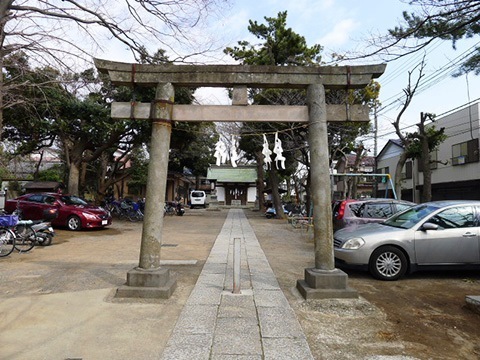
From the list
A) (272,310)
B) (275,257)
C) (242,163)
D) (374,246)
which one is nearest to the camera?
(272,310)

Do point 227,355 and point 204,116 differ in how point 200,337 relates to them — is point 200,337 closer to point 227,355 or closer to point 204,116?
point 227,355

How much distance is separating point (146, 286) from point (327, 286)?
2746 millimetres

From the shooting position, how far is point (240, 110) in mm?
5602

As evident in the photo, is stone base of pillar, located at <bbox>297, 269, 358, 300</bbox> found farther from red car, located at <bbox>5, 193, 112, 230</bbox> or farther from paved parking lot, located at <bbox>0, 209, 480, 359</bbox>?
red car, located at <bbox>5, 193, 112, 230</bbox>

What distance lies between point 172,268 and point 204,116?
3.44 m

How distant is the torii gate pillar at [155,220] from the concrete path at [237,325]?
58cm

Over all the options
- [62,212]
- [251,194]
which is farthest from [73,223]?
[251,194]

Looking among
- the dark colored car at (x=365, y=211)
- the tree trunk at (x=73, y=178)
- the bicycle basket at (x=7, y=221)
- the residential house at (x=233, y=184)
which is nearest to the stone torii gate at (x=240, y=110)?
the dark colored car at (x=365, y=211)

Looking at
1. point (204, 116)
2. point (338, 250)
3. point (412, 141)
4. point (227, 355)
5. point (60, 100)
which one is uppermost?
point (60, 100)

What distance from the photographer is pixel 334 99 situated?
16344 millimetres

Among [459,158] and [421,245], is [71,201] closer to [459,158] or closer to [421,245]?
[421,245]

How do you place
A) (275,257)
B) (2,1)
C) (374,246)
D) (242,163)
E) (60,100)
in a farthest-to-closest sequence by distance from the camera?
1. (242,163)
2. (60,100)
3. (275,257)
4. (2,1)
5. (374,246)

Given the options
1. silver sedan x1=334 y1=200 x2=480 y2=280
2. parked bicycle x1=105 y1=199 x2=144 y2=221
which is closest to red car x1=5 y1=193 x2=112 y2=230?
parked bicycle x1=105 y1=199 x2=144 y2=221

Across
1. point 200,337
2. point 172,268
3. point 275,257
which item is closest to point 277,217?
point 275,257
